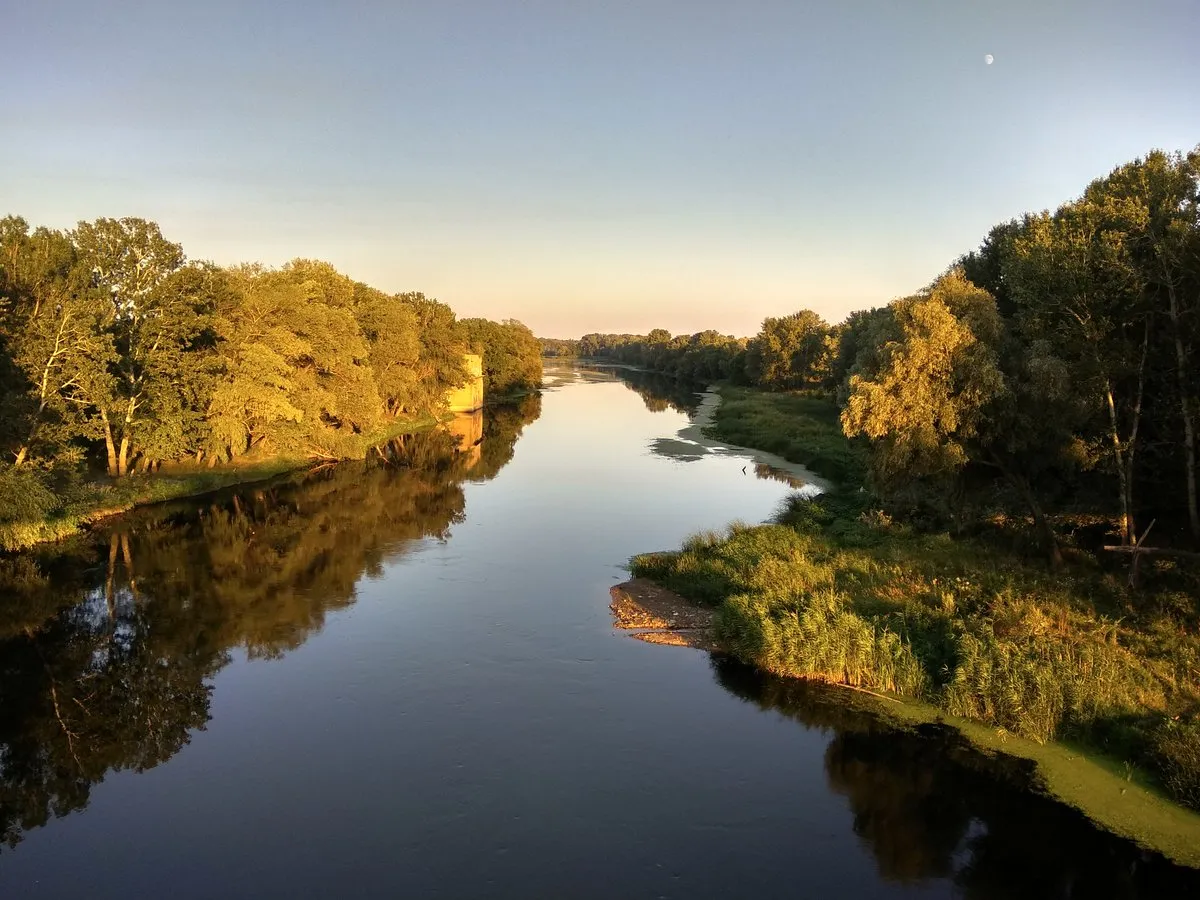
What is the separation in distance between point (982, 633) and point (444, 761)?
1208cm

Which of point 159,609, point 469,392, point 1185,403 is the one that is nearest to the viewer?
point 1185,403

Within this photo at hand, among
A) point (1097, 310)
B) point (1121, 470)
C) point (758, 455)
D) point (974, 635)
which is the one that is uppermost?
point (1097, 310)

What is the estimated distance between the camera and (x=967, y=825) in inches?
506

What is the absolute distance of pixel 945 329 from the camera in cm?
2167

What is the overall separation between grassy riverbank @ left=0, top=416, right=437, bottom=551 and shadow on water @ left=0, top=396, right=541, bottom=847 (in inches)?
37.4

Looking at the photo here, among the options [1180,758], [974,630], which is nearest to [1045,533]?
[974,630]

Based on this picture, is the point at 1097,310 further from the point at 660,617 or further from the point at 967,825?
the point at 967,825

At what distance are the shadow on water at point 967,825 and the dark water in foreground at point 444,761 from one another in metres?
0.04

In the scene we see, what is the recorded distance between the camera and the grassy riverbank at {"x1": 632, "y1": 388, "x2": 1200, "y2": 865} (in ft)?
46.9

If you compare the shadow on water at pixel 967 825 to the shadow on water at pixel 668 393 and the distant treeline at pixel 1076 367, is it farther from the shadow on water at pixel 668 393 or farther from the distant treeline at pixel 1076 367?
the shadow on water at pixel 668 393

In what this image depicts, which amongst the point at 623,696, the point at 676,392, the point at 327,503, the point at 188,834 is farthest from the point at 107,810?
the point at 676,392

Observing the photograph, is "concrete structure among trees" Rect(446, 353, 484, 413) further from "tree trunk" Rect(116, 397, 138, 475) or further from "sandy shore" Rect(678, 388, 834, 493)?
"tree trunk" Rect(116, 397, 138, 475)

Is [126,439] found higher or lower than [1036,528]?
higher

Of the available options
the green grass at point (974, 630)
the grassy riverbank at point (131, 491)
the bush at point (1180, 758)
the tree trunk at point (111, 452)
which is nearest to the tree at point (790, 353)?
the grassy riverbank at point (131, 491)
